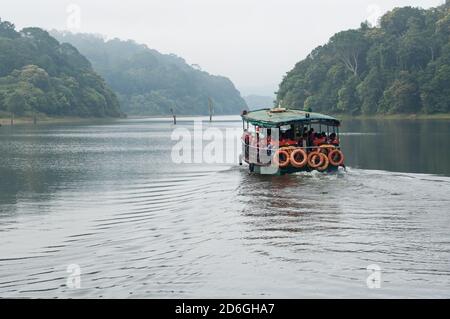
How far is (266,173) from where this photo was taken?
109 feet

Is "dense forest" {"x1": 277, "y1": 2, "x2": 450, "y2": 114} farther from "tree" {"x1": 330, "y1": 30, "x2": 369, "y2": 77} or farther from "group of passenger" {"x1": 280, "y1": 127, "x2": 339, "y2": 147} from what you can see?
"group of passenger" {"x1": 280, "y1": 127, "x2": 339, "y2": 147}

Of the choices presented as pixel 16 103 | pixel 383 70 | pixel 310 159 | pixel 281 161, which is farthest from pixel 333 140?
pixel 16 103

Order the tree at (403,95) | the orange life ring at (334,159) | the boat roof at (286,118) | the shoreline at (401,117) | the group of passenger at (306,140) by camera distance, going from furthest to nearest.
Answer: the tree at (403,95)
the shoreline at (401,117)
the group of passenger at (306,140)
the boat roof at (286,118)
the orange life ring at (334,159)

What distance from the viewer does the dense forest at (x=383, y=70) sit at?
114812 mm

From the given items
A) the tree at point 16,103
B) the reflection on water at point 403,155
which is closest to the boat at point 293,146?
the reflection on water at point 403,155

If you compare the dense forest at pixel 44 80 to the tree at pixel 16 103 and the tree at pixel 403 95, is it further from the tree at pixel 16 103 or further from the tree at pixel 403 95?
the tree at pixel 403 95

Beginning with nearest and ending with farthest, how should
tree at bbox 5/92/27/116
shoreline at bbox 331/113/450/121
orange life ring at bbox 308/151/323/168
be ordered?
orange life ring at bbox 308/151/323/168
shoreline at bbox 331/113/450/121
tree at bbox 5/92/27/116

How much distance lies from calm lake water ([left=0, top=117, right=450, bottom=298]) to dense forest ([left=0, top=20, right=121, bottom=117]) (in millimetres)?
99877

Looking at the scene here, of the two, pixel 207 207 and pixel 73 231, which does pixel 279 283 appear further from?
pixel 207 207

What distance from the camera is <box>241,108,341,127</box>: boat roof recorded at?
32156 millimetres

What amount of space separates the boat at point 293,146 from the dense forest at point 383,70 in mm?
84437

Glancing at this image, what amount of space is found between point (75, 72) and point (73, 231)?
153 metres

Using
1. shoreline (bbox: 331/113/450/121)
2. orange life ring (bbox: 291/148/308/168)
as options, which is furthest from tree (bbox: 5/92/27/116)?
orange life ring (bbox: 291/148/308/168)
